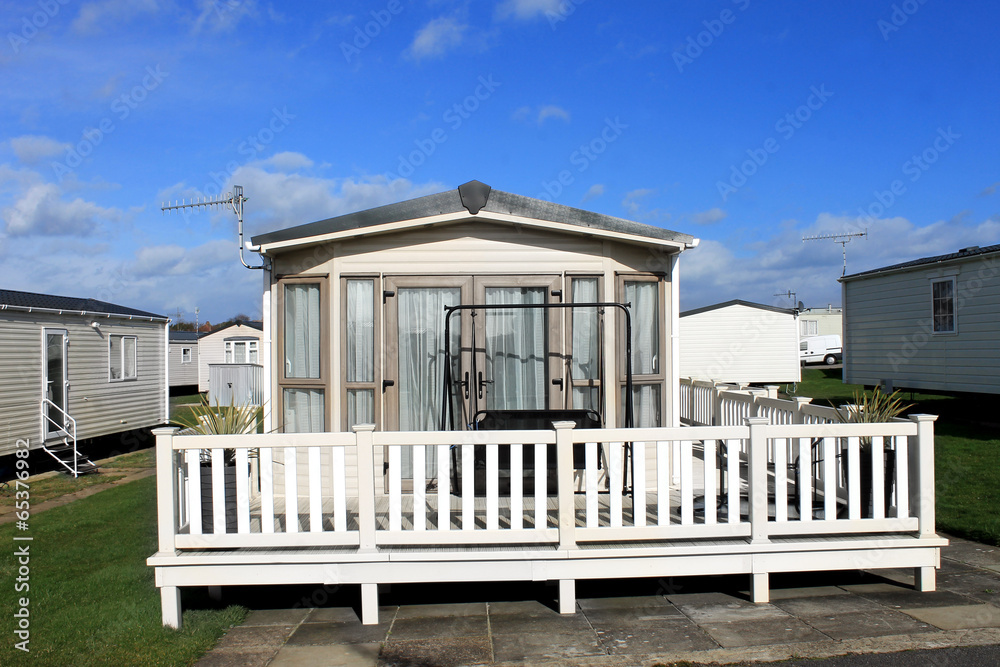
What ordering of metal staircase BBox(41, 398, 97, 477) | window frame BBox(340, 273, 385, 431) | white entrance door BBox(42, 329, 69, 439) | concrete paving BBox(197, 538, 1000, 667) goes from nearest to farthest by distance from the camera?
concrete paving BBox(197, 538, 1000, 667)
window frame BBox(340, 273, 385, 431)
metal staircase BBox(41, 398, 97, 477)
white entrance door BBox(42, 329, 69, 439)

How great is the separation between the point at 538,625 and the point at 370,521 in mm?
1126

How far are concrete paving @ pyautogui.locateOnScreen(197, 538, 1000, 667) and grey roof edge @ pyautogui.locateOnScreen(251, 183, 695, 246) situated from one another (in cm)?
271

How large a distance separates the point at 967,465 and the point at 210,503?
883 centimetres

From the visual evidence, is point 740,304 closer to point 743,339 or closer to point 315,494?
point 743,339

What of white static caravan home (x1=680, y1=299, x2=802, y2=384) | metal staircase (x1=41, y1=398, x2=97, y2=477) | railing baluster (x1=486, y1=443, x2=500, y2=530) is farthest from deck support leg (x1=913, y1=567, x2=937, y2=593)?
white static caravan home (x1=680, y1=299, x2=802, y2=384)

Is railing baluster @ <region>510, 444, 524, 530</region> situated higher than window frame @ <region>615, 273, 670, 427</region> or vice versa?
window frame @ <region>615, 273, 670, 427</region>

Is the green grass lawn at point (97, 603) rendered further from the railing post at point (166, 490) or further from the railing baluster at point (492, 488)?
the railing baluster at point (492, 488)

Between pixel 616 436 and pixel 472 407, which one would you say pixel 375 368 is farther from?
pixel 616 436

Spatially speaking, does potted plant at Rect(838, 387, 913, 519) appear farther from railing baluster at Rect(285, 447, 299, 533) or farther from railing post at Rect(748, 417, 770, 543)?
railing baluster at Rect(285, 447, 299, 533)

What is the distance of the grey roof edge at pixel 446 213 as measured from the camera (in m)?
5.49

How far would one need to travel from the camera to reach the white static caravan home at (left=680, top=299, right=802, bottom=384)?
2397 centimetres

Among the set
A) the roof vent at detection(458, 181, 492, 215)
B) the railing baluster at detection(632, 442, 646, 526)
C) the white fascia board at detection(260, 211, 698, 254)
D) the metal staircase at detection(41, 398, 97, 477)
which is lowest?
the metal staircase at detection(41, 398, 97, 477)

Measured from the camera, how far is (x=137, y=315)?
1401cm

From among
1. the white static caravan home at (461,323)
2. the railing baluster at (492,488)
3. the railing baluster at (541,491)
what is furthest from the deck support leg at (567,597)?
the white static caravan home at (461,323)
